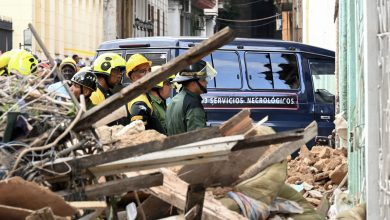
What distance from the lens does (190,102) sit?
7.62 meters

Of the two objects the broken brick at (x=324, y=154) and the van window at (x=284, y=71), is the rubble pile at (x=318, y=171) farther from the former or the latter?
the van window at (x=284, y=71)

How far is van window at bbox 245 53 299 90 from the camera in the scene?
50.4 feet

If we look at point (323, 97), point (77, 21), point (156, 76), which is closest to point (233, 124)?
point (156, 76)

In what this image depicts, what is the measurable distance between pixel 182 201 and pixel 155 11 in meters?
52.2

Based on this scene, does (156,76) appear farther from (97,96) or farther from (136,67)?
(136,67)

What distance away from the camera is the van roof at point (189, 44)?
14891mm

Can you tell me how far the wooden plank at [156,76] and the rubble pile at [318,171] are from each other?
18.6ft

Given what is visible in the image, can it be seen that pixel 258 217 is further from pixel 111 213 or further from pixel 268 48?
pixel 268 48

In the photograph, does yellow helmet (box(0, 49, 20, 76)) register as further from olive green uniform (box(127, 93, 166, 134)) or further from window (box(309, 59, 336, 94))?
window (box(309, 59, 336, 94))

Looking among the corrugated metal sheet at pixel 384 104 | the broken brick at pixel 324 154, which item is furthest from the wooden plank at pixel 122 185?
the broken brick at pixel 324 154

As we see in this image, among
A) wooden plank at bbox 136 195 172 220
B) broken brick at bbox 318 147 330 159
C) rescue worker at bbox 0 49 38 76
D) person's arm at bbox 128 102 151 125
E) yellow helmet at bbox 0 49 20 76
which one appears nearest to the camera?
wooden plank at bbox 136 195 172 220

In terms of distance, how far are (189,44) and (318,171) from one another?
4231 mm

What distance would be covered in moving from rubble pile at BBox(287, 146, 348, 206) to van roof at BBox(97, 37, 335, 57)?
332cm

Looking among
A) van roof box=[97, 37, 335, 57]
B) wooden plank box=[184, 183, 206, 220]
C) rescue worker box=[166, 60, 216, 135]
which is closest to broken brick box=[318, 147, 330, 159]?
van roof box=[97, 37, 335, 57]
